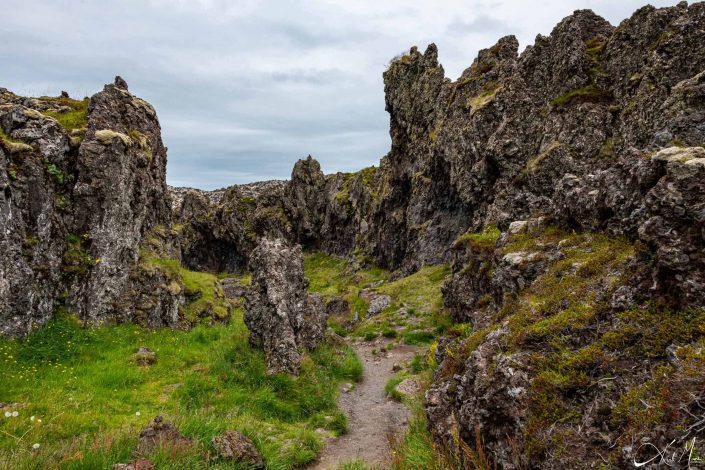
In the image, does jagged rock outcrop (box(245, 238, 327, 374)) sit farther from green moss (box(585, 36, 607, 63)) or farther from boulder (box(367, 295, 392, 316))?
green moss (box(585, 36, 607, 63))

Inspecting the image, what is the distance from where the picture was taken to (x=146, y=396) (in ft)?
45.8

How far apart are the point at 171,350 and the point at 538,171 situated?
81.3 feet

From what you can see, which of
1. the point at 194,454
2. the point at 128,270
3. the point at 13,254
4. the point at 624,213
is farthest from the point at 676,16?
the point at 13,254

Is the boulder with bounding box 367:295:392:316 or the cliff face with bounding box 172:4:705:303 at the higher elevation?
the cliff face with bounding box 172:4:705:303

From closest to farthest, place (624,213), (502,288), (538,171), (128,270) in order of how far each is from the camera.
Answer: (624,213)
(502,288)
(128,270)
(538,171)

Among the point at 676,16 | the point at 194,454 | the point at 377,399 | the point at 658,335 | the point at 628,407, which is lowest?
the point at 377,399

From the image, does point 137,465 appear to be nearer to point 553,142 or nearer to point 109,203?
point 109,203

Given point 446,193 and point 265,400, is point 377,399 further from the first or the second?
point 446,193

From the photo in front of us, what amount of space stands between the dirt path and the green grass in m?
0.54

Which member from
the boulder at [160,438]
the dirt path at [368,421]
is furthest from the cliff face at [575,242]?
the boulder at [160,438]

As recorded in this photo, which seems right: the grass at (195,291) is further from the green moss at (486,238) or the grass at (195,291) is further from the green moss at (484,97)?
the green moss at (484,97)

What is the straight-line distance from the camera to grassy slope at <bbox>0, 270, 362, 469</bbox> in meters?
9.05

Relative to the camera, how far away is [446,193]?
152 ft

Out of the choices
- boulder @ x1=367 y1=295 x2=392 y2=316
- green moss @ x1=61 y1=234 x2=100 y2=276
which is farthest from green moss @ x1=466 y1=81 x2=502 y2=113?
green moss @ x1=61 y1=234 x2=100 y2=276
